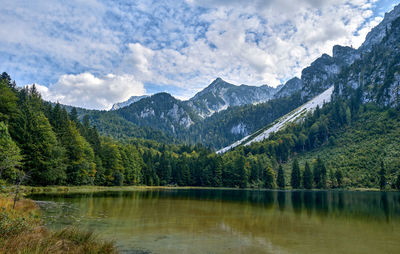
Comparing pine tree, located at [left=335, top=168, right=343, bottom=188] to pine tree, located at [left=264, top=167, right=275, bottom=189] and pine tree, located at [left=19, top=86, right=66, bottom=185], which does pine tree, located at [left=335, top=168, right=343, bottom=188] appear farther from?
pine tree, located at [left=19, top=86, right=66, bottom=185]

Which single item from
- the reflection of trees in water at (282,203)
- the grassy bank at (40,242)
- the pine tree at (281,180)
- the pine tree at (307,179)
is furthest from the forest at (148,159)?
the grassy bank at (40,242)

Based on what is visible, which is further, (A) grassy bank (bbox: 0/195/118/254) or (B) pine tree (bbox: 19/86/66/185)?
(B) pine tree (bbox: 19/86/66/185)

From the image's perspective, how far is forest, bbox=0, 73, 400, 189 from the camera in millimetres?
50844

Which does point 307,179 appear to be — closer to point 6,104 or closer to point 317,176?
point 317,176

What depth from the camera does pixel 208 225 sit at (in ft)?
75.9

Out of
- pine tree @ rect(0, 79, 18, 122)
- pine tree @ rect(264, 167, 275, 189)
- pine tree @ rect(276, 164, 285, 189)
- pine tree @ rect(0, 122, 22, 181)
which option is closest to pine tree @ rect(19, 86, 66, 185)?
pine tree @ rect(0, 79, 18, 122)

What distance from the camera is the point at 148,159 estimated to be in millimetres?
122125

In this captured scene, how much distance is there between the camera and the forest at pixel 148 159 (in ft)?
167

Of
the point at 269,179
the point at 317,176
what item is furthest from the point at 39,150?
the point at 317,176

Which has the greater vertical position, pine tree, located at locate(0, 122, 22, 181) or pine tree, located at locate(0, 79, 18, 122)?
pine tree, located at locate(0, 79, 18, 122)

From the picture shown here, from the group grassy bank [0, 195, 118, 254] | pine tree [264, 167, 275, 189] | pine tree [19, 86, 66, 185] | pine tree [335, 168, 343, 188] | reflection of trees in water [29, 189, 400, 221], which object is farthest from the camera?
pine tree [264, 167, 275, 189]

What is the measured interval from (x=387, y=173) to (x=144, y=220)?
376 ft

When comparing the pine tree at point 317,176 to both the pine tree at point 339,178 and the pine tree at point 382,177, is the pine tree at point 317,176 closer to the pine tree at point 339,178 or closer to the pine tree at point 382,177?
the pine tree at point 339,178

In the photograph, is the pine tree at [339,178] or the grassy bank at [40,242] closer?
the grassy bank at [40,242]
